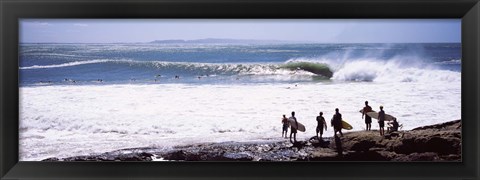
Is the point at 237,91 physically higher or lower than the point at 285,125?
→ higher

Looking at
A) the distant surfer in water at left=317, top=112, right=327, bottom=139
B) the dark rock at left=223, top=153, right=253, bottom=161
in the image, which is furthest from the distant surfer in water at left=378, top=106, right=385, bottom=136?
the dark rock at left=223, top=153, right=253, bottom=161

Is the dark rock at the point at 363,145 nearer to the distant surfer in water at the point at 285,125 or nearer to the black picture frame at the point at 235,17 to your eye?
the black picture frame at the point at 235,17

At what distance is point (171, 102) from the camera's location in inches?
129

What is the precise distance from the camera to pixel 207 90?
3285 mm

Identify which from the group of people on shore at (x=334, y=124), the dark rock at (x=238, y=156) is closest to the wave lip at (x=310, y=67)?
the group of people on shore at (x=334, y=124)

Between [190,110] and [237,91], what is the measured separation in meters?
0.27

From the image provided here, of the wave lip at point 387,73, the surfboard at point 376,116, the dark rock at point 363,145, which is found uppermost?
the wave lip at point 387,73

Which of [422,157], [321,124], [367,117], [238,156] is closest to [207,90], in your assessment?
[238,156]

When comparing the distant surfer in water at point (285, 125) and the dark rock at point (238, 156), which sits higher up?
the distant surfer in water at point (285, 125)

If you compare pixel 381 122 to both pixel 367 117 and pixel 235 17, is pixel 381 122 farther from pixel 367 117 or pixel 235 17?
pixel 235 17

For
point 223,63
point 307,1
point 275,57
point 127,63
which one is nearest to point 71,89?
point 127,63

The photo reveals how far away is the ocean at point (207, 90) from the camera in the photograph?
128 inches

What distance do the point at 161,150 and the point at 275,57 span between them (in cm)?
78
